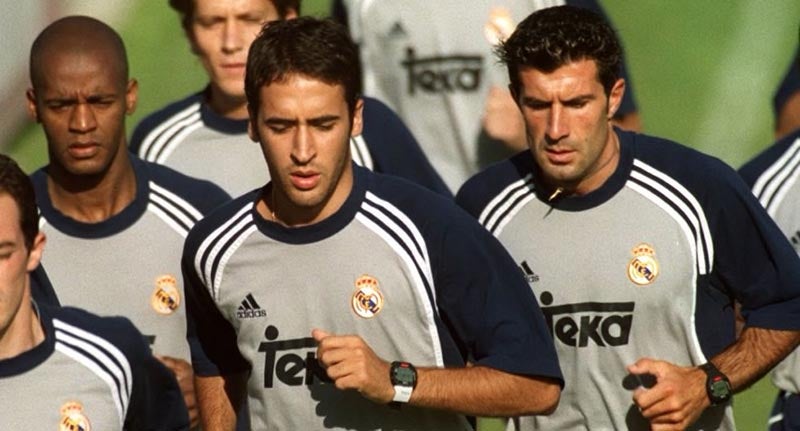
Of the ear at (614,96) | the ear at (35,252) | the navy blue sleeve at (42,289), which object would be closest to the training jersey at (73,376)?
the ear at (35,252)

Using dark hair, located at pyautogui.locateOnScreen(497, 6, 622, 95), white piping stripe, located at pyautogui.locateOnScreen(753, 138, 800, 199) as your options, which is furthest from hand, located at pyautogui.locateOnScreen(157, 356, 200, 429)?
white piping stripe, located at pyautogui.locateOnScreen(753, 138, 800, 199)

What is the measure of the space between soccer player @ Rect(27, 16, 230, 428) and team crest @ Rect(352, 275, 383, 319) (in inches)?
56.7

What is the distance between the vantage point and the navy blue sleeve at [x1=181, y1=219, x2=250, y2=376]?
772 centimetres

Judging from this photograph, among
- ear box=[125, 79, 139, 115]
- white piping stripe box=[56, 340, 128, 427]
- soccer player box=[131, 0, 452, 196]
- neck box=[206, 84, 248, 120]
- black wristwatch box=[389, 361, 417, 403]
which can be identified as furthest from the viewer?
neck box=[206, 84, 248, 120]

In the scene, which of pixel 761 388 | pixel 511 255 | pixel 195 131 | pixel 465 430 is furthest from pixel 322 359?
pixel 761 388

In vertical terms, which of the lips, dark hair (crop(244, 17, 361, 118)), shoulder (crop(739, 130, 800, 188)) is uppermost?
dark hair (crop(244, 17, 361, 118))

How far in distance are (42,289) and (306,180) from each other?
1270mm

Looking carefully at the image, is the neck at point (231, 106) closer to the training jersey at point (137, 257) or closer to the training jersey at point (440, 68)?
the training jersey at point (137, 257)

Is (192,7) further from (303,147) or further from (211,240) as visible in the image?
(303,147)

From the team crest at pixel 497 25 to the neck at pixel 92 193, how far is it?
2.13 m

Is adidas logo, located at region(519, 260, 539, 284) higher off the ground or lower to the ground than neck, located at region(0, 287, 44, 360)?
lower

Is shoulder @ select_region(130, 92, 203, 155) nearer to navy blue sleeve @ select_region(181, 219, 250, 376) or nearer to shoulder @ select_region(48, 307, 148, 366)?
navy blue sleeve @ select_region(181, 219, 250, 376)

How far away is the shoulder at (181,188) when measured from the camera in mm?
8898

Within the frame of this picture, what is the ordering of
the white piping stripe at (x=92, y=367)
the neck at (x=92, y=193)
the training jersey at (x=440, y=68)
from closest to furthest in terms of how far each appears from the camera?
the white piping stripe at (x=92, y=367) < the neck at (x=92, y=193) < the training jersey at (x=440, y=68)
